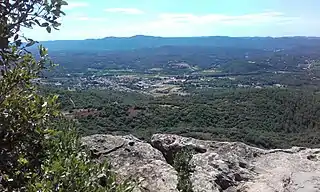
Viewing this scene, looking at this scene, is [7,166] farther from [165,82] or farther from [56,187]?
[165,82]

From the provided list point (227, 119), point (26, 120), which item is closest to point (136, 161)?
point (26, 120)

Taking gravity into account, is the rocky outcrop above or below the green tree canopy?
below

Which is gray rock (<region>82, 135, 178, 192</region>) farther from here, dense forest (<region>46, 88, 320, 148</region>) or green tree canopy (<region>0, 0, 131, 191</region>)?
dense forest (<region>46, 88, 320, 148</region>)

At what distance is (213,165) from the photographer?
13.6 meters

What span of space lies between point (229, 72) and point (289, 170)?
16627 cm

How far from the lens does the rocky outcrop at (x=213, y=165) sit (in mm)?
11000

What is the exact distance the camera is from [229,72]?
17800 cm

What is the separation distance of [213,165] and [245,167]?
191 cm

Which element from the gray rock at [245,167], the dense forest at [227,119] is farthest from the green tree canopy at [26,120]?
the dense forest at [227,119]

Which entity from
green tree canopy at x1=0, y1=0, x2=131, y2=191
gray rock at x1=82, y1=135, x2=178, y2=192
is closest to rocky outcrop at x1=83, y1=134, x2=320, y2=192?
gray rock at x1=82, y1=135, x2=178, y2=192

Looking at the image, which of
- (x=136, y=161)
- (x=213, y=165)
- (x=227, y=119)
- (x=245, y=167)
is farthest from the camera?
(x=227, y=119)

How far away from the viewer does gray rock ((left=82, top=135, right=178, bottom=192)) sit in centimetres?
1020

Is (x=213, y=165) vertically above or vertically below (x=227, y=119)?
above

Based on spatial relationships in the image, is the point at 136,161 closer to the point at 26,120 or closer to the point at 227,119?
the point at 26,120
